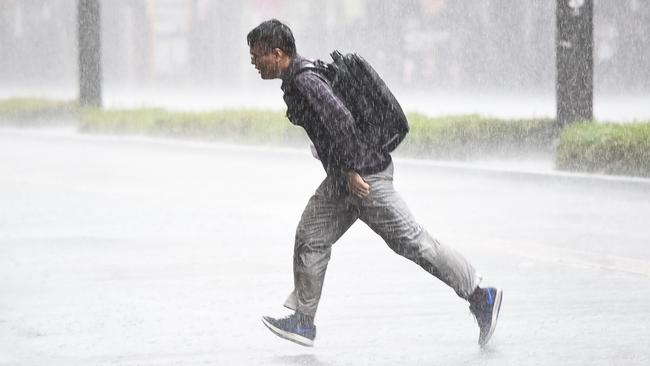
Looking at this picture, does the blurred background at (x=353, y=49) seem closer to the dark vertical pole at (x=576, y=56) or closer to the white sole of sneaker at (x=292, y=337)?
the dark vertical pole at (x=576, y=56)

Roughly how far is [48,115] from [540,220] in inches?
672

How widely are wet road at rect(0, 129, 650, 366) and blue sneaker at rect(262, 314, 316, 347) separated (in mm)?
79

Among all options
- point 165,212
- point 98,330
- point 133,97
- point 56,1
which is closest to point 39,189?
point 165,212

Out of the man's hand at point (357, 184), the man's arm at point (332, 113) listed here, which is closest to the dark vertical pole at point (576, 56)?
the man's hand at point (357, 184)

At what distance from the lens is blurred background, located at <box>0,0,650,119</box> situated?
32.9 metres

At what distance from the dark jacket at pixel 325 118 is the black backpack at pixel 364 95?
0.07 metres

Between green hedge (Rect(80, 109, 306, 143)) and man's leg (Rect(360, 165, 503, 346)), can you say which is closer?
man's leg (Rect(360, 165, 503, 346))

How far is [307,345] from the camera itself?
24.1 ft

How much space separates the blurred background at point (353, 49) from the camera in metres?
32.9

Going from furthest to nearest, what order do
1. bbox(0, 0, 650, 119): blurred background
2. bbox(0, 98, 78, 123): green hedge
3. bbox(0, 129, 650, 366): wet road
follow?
1. bbox(0, 0, 650, 119): blurred background
2. bbox(0, 98, 78, 123): green hedge
3. bbox(0, 129, 650, 366): wet road

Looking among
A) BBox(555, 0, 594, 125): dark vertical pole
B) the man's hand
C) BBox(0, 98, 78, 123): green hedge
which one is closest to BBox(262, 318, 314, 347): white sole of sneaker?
the man's hand

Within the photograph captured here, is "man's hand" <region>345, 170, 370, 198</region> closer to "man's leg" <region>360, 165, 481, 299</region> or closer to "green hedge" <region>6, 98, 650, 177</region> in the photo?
"man's leg" <region>360, 165, 481, 299</region>

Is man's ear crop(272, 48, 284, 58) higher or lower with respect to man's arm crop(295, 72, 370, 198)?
higher

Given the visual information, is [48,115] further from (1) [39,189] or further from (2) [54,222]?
(2) [54,222]
